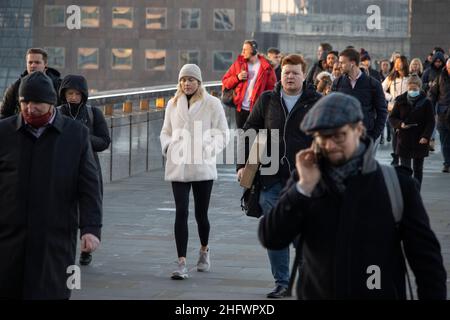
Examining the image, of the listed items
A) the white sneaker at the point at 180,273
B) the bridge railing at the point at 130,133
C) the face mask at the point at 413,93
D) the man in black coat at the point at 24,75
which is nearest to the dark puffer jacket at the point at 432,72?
the bridge railing at the point at 130,133

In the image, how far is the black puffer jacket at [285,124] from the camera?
912 centimetres

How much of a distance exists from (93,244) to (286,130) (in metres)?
2.87

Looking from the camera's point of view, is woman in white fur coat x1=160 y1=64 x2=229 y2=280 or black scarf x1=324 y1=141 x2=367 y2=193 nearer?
black scarf x1=324 y1=141 x2=367 y2=193

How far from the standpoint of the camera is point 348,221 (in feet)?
16.2

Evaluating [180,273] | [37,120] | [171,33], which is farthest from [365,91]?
[171,33]

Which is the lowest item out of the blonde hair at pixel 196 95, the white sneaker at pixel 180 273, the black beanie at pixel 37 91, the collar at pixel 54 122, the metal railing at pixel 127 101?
the white sneaker at pixel 180 273

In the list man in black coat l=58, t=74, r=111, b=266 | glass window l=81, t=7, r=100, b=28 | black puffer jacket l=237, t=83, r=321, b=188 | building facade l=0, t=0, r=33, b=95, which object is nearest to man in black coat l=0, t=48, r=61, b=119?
man in black coat l=58, t=74, r=111, b=266

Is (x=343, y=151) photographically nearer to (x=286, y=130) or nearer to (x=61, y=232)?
(x=61, y=232)

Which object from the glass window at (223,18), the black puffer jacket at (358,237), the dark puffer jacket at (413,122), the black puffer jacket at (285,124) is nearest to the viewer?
the black puffer jacket at (358,237)

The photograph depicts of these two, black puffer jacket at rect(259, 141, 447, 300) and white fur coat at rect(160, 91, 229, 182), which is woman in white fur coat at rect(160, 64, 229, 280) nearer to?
white fur coat at rect(160, 91, 229, 182)

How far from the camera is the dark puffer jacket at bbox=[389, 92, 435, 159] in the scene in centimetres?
1550

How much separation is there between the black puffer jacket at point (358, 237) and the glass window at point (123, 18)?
261 ft

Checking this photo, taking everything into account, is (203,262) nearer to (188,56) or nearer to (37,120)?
(37,120)

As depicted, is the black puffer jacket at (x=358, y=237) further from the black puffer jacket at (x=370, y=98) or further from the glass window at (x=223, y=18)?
the glass window at (x=223, y=18)
